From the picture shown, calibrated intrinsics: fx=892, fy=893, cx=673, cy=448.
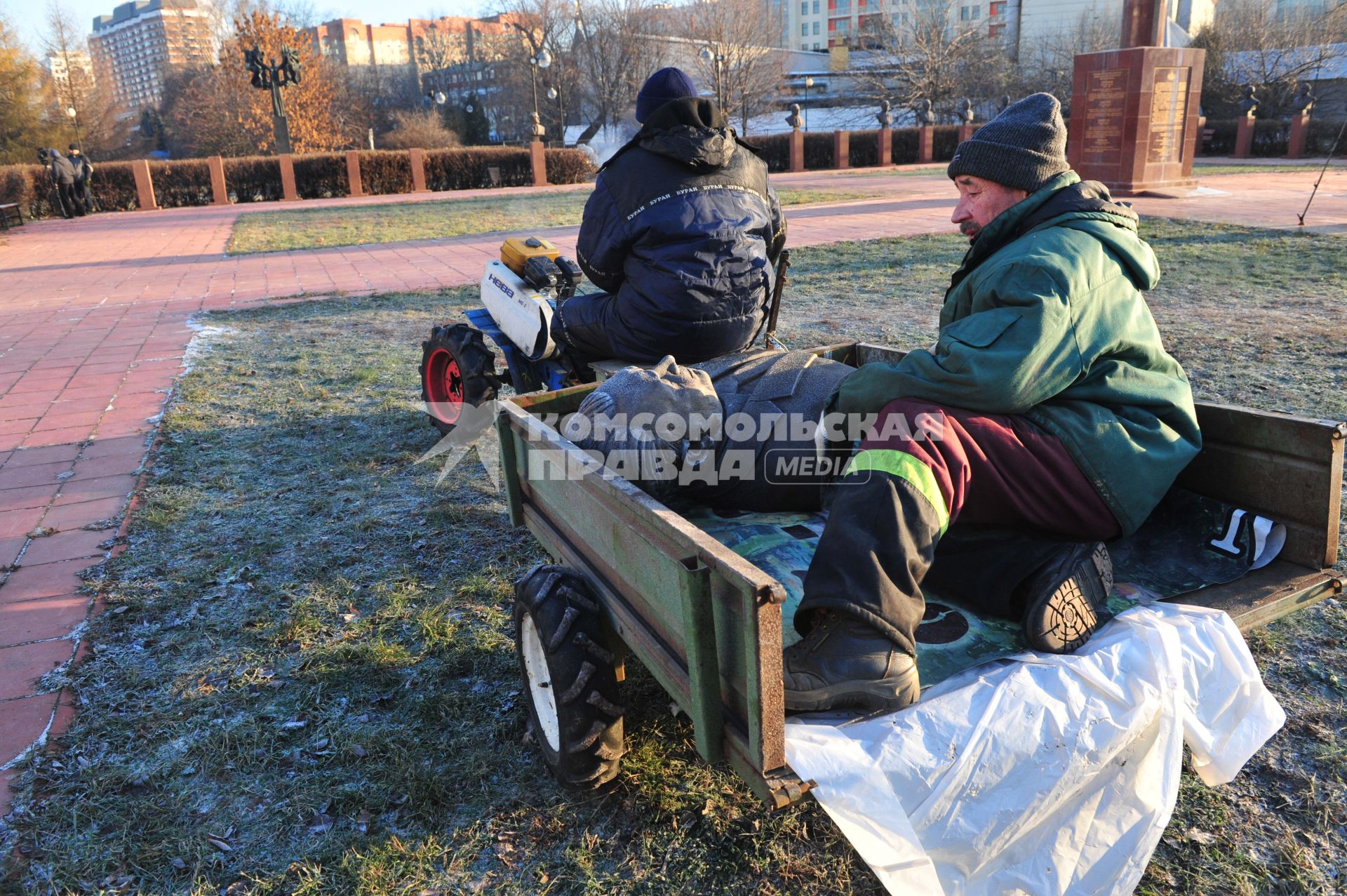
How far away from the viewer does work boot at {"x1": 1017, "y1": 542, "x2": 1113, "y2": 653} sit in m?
1.95

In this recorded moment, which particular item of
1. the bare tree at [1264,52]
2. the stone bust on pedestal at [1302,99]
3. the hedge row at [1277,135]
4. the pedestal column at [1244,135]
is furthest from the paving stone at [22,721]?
the bare tree at [1264,52]

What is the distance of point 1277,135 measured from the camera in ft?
103

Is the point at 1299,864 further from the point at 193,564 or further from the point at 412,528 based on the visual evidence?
the point at 193,564

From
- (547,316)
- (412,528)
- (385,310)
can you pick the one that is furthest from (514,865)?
(385,310)

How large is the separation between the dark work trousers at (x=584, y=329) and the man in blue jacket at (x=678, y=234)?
0.03m

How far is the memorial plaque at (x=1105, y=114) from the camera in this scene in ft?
53.2

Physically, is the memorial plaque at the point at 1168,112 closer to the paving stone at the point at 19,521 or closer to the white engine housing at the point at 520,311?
the white engine housing at the point at 520,311

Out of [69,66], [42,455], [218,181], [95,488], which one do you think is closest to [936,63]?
[218,181]

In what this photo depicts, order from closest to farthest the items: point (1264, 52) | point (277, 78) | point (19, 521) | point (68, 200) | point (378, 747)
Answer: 1. point (378, 747)
2. point (19, 521)
3. point (68, 200)
4. point (277, 78)
5. point (1264, 52)

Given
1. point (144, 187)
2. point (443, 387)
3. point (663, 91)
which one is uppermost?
point (663, 91)

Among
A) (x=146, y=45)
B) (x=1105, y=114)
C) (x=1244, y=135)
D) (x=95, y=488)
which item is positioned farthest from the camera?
(x=146, y=45)

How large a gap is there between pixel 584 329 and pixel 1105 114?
16.2 metres

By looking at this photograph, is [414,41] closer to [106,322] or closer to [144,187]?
[144,187]

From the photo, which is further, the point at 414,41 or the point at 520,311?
the point at 414,41
